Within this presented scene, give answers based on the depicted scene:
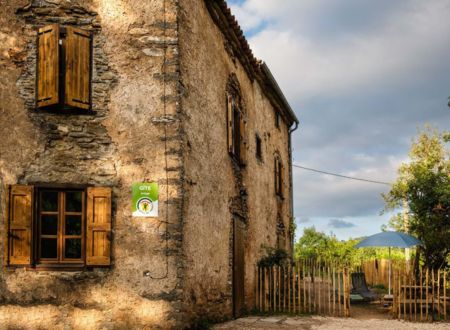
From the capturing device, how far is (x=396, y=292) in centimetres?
1123

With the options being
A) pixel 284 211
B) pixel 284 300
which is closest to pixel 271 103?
pixel 284 211

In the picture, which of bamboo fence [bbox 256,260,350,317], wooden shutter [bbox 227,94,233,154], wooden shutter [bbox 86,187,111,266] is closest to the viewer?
wooden shutter [bbox 86,187,111,266]

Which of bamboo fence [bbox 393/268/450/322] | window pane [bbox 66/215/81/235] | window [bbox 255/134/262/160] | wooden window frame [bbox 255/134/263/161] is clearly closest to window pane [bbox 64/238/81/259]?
window pane [bbox 66/215/81/235]

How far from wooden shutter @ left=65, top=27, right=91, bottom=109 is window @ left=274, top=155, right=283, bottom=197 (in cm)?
952

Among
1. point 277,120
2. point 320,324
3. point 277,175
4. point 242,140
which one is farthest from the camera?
point 277,120

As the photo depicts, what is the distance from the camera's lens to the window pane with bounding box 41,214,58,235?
8.00 m

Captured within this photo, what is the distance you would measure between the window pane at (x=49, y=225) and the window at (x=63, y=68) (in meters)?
1.64

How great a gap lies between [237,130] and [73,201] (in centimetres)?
516

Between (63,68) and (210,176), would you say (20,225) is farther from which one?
(210,176)

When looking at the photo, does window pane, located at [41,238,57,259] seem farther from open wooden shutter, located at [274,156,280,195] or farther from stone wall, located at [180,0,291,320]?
open wooden shutter, located at [274,156,280,195]

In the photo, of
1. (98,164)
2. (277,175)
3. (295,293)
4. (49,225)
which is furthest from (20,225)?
(277,175)

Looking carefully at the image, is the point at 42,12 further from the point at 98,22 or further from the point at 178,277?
the point at 178,277

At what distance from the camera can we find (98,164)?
27.0 feet

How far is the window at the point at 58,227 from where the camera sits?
7.84 metres
